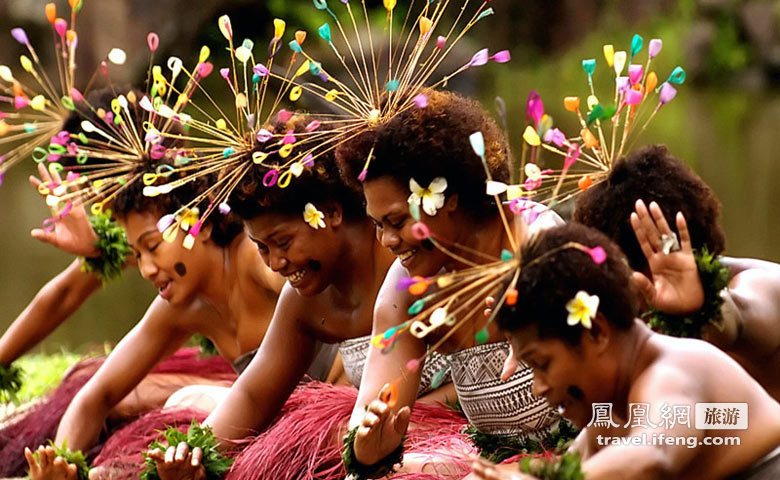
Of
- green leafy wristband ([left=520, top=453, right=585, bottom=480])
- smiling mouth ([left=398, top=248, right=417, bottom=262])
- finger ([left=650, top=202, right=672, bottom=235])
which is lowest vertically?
green leafy wristband ([left=520, top=453, right=585, bottom=480])

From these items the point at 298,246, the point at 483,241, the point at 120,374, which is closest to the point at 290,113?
the point at 298,246

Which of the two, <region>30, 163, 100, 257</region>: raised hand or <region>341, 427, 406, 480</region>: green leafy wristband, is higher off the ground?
<region>30, 163, 100, 257</region>: raised hand

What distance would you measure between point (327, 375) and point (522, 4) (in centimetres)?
1152

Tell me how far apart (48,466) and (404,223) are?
1.10 meters

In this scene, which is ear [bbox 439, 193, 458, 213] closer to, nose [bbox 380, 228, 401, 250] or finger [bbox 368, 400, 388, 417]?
nose [bbox 380, 228, 401, 250]

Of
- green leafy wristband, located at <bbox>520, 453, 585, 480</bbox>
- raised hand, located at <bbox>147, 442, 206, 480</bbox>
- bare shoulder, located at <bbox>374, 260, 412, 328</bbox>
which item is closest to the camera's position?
green leafy wristband, located at <bbox>520, 453, 585, 480</bbox>

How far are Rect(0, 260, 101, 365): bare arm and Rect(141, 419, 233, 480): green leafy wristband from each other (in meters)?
1.34

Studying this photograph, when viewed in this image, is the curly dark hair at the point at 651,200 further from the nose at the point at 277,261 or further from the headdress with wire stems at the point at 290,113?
the nose at the point at 277,261

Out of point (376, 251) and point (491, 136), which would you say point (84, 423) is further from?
point (491, 136)

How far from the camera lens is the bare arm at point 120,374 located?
338 centimetres

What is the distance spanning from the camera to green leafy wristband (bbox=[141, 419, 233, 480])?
258 cm

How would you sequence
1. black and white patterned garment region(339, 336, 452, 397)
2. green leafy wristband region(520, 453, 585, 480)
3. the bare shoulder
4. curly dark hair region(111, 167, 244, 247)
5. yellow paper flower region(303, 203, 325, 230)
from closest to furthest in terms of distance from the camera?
green leafy wristband region(520, 453, 585, 480)
the bare shoulder
yellow paper flower region(303, 203, 325, 230)
black and white patterned garment region(339, 336, 452, 397)
curly dark hair region(111, 167, 244, 247)

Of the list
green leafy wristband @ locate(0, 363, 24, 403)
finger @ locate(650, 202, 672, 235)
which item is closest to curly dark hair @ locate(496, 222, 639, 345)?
finger @ locate(650, 202, 672, 235)

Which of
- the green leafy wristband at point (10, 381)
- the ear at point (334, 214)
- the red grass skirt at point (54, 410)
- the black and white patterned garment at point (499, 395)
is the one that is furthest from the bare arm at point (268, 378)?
the green leafy wristband at point (10, 381)
